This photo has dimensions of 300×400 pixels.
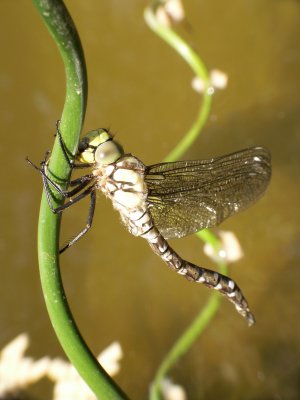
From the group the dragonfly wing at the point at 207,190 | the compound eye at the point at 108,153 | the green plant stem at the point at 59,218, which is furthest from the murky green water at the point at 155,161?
the green plant stem at the point at 59,218

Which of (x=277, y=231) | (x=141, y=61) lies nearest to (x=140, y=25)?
(x=141, y=61)

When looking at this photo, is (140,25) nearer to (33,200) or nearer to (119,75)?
(119,75)

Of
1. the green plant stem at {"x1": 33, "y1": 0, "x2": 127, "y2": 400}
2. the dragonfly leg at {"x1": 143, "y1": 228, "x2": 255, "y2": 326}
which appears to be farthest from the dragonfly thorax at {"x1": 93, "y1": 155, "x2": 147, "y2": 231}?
the green plant stem at {"x1": 33, "y1": 0, "x2": 127, "y2": 400}

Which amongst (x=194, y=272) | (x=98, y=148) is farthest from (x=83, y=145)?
(x=194, y=272)

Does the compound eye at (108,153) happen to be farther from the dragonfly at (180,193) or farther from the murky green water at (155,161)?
the murky green water at (155,161)

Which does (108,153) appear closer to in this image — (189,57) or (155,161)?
(155,161)

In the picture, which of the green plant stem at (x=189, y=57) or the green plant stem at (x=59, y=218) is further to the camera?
the green plant stem at (x=189, y=57)

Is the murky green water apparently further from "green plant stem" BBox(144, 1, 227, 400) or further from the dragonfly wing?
the dragonfly wing
